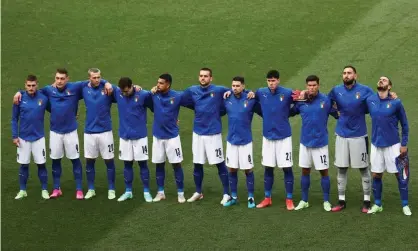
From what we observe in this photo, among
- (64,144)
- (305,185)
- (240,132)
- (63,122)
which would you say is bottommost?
(305,185)

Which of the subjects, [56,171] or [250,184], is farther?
[56,171]

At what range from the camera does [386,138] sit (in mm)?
14922

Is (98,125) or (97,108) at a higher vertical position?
(97,108)

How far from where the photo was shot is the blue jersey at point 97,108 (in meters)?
16.0

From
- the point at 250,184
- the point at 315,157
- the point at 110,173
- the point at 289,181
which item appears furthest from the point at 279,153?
the point at 110,173

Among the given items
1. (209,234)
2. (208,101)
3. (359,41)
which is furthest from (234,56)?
A: (209,234)

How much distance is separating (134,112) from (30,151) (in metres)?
1.83

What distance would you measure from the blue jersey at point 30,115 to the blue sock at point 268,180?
12.0ft

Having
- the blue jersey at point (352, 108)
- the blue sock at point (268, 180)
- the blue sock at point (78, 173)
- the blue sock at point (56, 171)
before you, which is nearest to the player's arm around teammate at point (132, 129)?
the blue sock at point (78, 173)

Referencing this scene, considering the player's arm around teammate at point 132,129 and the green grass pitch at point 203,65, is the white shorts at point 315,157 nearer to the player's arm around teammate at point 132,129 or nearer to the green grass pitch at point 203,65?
the green grass pitch at point 203,65

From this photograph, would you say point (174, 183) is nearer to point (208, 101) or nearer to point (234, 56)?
point (208, 101)

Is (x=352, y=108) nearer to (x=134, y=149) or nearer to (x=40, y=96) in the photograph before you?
(x=134, y=149)

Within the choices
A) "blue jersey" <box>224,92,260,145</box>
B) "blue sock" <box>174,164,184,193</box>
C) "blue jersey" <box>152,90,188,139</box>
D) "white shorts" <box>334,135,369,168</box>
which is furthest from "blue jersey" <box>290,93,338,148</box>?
"blue sock" <box>174,164,184,193</box>

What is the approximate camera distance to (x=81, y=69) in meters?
21.8
